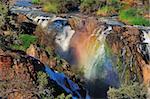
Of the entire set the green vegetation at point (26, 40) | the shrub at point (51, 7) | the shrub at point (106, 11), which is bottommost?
the shrub at point (106, 11)

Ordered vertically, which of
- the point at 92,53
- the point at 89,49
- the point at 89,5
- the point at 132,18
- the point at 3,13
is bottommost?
the point at 92,53

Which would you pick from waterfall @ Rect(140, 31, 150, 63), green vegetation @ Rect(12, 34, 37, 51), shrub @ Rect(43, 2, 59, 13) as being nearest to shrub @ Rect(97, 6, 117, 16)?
shrub @ Rect(43, 2, 59, 13)

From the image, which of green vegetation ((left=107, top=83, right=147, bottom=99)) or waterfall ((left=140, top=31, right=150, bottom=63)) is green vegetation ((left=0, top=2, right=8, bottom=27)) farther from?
waterfall ((left=140, top=31, right=150, bottom=63))

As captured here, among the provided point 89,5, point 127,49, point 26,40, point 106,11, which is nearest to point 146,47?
point 127,49

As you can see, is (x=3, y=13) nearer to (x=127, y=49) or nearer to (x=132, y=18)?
(x=127, y=49)

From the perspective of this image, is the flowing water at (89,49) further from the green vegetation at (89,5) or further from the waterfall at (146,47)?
the green vegetation at (89,5)

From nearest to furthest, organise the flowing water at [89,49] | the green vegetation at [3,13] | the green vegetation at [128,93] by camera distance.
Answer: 1. the green vegetation at [128,93]
2. the green vegetation at [3,13]
3. the flowing water at [89,49]

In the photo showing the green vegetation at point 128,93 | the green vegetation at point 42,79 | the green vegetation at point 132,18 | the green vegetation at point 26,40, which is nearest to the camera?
the green vegetation at point 42,79

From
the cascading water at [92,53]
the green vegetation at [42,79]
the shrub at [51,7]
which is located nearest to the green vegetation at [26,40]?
the cascading water at [92,53]

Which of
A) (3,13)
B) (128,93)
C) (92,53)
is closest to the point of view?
(128,93)
